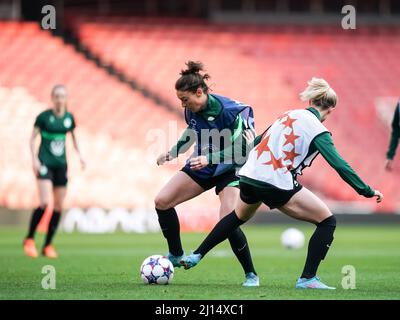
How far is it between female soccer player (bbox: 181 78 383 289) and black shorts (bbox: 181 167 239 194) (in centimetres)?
70

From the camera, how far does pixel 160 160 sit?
29.0 ft

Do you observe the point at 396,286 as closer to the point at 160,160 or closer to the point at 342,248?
the point at 160,160

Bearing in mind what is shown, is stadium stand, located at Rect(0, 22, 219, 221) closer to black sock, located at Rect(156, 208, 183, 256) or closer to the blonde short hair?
black sock, located at Rect(156, 208, 183, 256)

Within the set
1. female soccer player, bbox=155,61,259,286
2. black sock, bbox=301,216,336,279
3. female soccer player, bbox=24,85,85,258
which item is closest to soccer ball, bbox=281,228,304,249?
female soccer player, bbox=24,85,85,258

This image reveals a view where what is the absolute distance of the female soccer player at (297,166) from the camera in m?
7.39

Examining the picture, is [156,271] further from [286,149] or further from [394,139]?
[394,139]

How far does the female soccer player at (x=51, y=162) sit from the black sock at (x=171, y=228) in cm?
409

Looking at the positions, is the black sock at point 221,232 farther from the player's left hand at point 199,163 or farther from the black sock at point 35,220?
the black sock at point 35,220

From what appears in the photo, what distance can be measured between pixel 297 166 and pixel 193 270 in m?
3.13

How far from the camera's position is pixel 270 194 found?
7.50 meters

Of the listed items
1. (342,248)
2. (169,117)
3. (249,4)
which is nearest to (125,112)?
(169,117)

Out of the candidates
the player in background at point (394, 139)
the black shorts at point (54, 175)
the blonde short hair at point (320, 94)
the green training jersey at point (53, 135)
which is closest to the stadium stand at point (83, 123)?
the green training jersey at point (53, 135)
